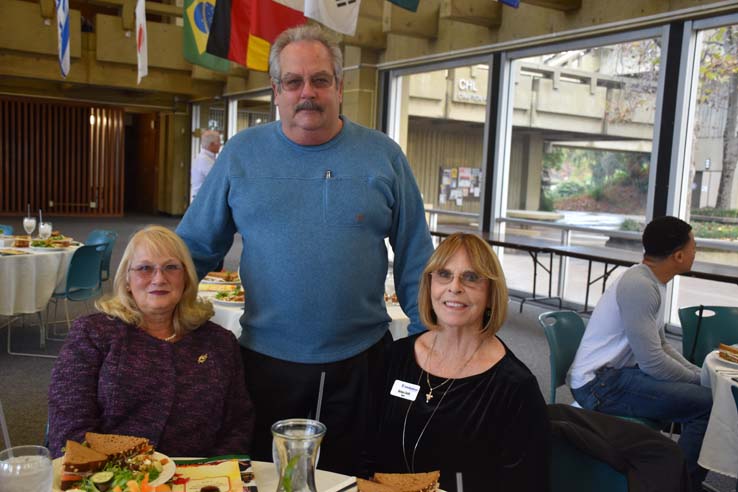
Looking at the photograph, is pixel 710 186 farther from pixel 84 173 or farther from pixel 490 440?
pixel 84 173

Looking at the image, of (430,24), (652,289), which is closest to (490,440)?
(652,289)

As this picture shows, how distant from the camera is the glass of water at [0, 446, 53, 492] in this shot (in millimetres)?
1129

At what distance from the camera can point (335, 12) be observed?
18.5 feet

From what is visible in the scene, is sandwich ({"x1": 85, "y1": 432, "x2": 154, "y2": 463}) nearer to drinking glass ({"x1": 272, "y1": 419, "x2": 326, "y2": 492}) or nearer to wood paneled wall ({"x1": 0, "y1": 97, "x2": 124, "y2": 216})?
drinking glass ({"x1": 272, "y1": 419, "x2": 326, "y2": 492})

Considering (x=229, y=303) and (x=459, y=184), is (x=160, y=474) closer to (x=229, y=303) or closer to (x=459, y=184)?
(x=229, y=303)

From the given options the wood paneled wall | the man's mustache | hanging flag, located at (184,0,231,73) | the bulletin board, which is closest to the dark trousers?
the man's mustache

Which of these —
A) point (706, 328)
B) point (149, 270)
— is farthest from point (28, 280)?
point (706, 328)

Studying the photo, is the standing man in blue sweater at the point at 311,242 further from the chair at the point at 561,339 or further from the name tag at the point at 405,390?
the chair at the point at 561,339

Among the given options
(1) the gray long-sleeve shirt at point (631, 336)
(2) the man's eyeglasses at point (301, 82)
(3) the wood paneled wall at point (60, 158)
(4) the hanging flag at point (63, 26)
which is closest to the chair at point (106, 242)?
(4) the hanging flag at point (63, 26)

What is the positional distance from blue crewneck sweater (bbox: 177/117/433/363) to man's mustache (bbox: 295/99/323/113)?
0.13m

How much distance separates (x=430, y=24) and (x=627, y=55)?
276 centimetres

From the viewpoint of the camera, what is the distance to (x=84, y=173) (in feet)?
57.6

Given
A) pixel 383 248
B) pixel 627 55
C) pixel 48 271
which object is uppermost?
pixel 627 55

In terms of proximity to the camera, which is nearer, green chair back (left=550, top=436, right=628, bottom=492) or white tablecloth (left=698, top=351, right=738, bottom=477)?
green chair back (left=550, top=436, right=628, bottom=492)
